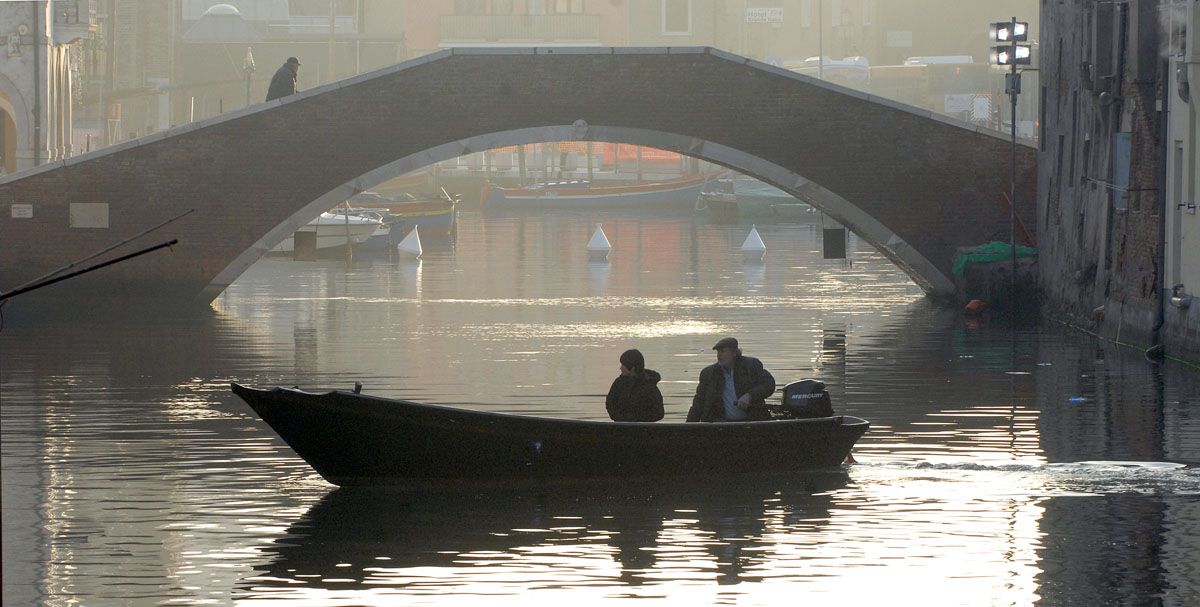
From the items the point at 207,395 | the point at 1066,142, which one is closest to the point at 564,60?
the point at 1066,142

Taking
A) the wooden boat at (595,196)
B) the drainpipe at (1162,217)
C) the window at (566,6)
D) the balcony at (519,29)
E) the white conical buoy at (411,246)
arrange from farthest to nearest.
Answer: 1. the wooden boat at (595,196)
2. the window at (566,6)
3. the balcony at (519,29)
4. the white conical buoy at (411,246)
5. the drainpipe at (1162,217)

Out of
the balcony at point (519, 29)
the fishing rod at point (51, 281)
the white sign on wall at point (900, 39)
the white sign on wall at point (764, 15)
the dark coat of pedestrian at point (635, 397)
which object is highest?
the white sign on wall at point (764, 15)

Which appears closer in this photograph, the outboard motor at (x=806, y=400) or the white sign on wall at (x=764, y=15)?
the outboard motor at (x=806, y=400)

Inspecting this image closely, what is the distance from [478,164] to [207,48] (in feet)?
61.8

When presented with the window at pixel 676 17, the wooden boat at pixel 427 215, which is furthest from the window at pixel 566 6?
the wooden boat at pixel 427 215

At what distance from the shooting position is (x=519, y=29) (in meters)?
82.7

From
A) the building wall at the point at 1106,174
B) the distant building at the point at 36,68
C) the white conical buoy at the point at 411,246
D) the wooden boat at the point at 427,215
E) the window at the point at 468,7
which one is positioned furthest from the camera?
the window at the point at 468,7

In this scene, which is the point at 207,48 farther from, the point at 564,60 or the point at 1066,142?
the point at 1066,142

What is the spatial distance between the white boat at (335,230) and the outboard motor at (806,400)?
1583 inches

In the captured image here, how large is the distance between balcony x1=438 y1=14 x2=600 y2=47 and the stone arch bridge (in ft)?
143

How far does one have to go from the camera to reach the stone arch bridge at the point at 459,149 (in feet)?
128

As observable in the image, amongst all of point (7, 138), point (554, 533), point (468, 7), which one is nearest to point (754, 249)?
point (7, 138)

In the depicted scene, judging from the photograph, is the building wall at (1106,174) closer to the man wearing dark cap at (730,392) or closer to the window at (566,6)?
the man wearing dark cap at (730,392)

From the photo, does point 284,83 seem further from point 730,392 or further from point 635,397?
point 635,397
